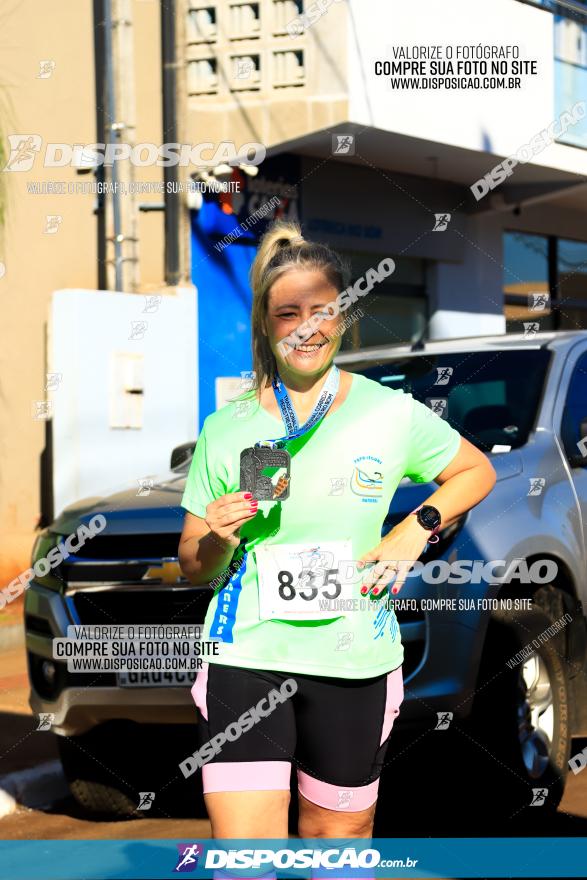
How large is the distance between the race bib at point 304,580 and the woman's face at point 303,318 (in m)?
0.40

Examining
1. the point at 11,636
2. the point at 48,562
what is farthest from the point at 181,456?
the point at 11,636

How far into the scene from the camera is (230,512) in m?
2.76

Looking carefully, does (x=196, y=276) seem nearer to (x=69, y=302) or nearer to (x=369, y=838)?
(x=69, y=302)

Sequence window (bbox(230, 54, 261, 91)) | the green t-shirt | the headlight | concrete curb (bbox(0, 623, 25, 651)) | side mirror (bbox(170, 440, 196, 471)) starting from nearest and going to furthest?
the green t-shirt
the headlight
side mirror (bbox(170, 440, 196, 471))
concrete curb (bbox(0, 623, 25, 651))
window (bbox(230, 54, 261, 91))

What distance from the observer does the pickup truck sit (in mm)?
4867

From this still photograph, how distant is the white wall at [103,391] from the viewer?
1060 cm

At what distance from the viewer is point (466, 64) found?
13.3m

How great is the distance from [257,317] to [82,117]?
9.09 meters

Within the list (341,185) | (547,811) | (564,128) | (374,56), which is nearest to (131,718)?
(547,811)

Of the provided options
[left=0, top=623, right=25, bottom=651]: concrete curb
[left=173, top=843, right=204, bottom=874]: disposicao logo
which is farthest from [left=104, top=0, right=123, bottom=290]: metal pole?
[left=173, top=843, right=204, bottom=874]: disposicao logo

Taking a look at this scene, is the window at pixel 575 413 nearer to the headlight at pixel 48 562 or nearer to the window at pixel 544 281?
the headlight at pixel 48 562

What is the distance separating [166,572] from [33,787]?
1.42 metres

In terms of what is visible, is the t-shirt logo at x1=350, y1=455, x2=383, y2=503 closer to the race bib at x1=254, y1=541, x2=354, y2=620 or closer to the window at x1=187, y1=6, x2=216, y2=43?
the race bib at x1=254, y1=541, x2=354, y2=620

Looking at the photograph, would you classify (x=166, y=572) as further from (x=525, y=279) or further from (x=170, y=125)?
(x=525, y=279)
